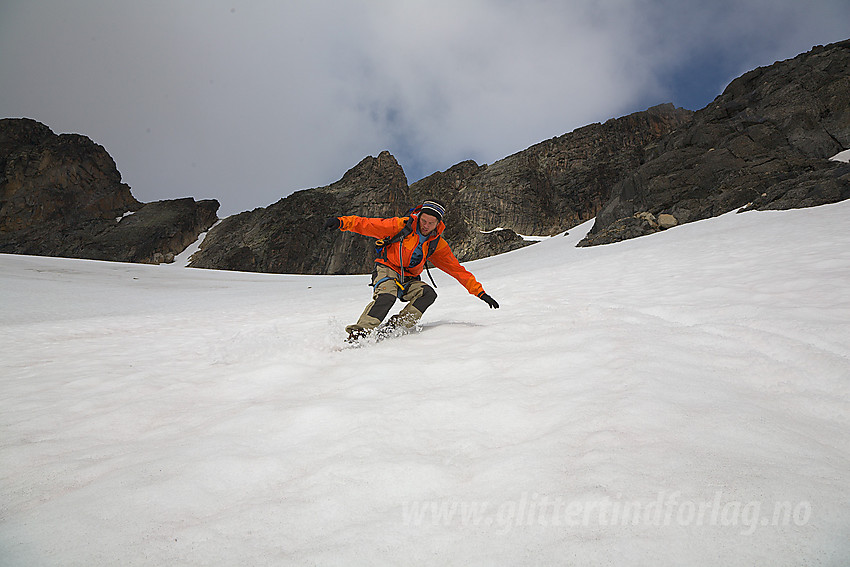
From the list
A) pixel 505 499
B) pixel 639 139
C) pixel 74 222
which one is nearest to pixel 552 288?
pixel 505 499

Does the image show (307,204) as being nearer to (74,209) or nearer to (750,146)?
(74,209)

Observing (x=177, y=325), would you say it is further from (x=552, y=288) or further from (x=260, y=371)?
(x=552, y=288)

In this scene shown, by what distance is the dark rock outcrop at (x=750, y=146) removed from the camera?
2192 centimetres

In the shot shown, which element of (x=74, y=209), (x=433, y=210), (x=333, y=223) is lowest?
(x=333, y=223)

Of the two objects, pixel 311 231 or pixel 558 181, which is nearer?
pixel 311 231

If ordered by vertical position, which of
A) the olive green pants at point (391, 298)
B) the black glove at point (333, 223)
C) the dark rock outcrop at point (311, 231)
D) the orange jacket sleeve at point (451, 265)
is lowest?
the olive green pants at point (391, 298)

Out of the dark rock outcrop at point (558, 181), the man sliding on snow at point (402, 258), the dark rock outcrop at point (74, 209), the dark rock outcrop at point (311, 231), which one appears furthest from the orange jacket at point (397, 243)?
the dark rock outcrop at point (74, 209)

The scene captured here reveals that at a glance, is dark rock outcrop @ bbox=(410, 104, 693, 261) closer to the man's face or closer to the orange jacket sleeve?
the orange jacket sleeve

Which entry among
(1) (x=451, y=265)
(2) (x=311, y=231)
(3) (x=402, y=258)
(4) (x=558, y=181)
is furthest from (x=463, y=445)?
(4) (x=558, y=181)

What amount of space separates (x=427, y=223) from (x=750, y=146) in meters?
28.5

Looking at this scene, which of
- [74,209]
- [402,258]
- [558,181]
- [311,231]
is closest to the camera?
[402,258]

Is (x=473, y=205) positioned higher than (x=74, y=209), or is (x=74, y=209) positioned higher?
(x=473, y=205)

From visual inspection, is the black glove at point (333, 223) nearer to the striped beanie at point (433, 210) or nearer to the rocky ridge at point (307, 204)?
the striped beanie at point (433, 210)

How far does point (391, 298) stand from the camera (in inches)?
190
